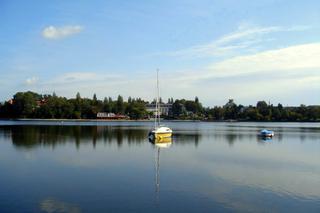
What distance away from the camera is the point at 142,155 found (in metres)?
43.7

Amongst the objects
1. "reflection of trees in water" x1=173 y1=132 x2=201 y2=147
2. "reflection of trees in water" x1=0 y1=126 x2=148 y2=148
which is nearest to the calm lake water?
"reflection of trees in water" x1=0 y1=126 x2=148 y2=148

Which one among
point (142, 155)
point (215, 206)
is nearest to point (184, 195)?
point (215, 206)

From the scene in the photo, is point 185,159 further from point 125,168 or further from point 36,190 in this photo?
point 36,190

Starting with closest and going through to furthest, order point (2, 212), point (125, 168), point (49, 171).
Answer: point (2, 212) < point (49, 171) < point (125, 168)

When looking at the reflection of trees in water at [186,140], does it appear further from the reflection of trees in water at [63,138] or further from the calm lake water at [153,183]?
the calm lake water at [153,183]

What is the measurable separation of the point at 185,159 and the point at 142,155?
5694 mm

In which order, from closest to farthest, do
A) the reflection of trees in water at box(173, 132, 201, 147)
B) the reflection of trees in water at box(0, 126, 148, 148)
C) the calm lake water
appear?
1. the calm lake water
2. the reflection of trees in water at box(0, 126, 148, 148)
3. the reflection of trees in water at box(173, 132, 201, 147)

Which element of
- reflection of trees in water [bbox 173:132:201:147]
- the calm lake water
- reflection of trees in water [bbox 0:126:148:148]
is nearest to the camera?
the calm lake water

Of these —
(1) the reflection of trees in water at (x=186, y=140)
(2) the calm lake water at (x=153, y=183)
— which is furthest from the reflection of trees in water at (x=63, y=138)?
(2) the calm lake water at (x=153, y=183)

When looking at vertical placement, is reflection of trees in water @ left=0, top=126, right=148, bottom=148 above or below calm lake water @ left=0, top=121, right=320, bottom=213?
above

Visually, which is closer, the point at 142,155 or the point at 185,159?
the point at 185,159

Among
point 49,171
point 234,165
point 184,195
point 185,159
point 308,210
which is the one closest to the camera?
point 308,210

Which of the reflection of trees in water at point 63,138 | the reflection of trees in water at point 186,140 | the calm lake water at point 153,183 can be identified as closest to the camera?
the calm lake water at point 153,183

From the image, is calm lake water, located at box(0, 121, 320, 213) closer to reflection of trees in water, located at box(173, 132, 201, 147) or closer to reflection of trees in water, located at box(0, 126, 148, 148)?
reflection of trees in water, located at box(0, 126, 148, 148)
